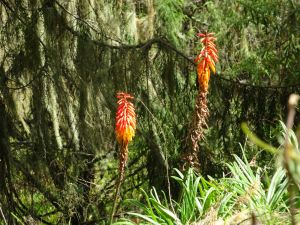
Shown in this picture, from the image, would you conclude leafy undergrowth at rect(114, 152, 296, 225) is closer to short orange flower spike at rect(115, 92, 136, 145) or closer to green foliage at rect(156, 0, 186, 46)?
short orange flower spike at rect(115, 92, 136, 145)

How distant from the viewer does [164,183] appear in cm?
547

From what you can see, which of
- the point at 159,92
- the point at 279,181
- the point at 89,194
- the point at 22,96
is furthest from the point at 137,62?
the point at 89,194

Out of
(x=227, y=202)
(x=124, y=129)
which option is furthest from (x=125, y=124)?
(x=227, y=202)

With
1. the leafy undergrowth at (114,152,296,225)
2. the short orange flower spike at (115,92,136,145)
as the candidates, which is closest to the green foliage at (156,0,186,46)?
the leafy undergrowth at (114,152,296,225)

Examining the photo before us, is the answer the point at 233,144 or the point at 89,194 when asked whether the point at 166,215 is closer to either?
the point at 233,144

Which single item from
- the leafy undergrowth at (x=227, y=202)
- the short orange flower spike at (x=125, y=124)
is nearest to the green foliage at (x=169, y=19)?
the leafy undergrowth at (x=227, y=202)

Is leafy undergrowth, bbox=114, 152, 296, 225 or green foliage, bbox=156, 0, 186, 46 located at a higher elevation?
green foliage, bbox=156, 0, 186, 46

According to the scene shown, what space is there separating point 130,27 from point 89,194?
1.94 m

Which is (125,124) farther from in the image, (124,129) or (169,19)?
(169,19)

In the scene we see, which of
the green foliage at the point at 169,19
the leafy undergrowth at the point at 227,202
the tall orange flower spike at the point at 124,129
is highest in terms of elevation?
the green foliage at the point at 169,19

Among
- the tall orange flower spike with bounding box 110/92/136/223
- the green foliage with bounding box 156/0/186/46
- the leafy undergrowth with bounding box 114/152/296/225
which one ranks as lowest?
the leafy undergrowth with bounding box 114/152/296/225

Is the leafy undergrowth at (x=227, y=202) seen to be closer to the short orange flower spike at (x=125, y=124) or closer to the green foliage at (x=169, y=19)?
the short orange flower spike at (x=125, y=124)

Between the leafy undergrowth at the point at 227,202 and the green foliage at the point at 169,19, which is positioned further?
the green foliage at the point at 169,19

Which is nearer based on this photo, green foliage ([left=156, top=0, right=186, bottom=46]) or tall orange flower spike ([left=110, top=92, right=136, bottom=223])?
tall orange flower spike ([left=110, top=92, right=136, bottom=223])
